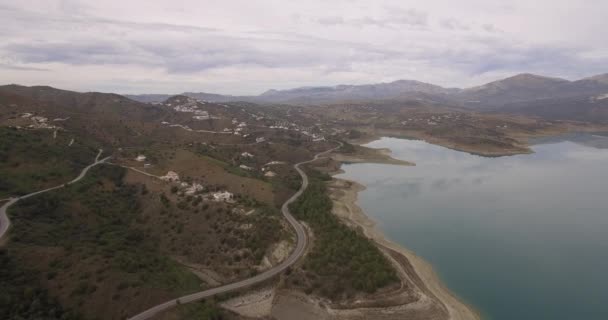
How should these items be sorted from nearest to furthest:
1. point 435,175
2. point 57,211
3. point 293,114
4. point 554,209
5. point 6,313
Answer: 1. point 6,313
2. point 57,211
3. point 554,209
4. point 435,175
5. point 293,114

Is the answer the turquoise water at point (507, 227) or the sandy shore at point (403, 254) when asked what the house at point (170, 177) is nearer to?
the sandy shore at point (403, 254)

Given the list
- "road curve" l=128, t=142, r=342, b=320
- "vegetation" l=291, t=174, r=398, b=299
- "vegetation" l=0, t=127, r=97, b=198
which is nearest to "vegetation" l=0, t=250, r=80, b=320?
"road curve" l=128, t=142, r=342, b=320

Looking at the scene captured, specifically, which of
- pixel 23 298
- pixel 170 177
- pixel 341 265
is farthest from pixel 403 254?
pixel 23 298

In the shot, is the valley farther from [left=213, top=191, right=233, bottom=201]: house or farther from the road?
the road

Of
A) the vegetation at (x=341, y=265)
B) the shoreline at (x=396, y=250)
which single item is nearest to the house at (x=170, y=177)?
the vegetation at (x=341, y=265)

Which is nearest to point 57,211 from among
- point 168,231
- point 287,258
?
point 168,231

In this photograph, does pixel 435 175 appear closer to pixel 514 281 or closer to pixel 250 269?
pixel 514 281
